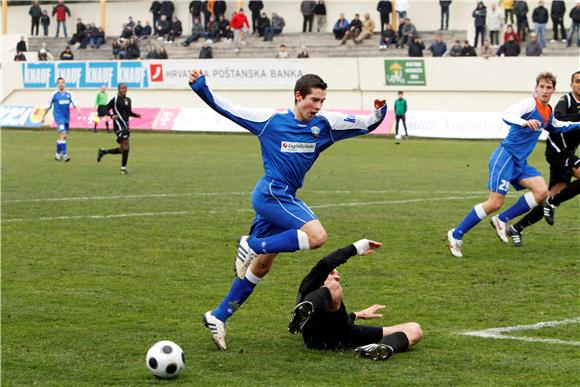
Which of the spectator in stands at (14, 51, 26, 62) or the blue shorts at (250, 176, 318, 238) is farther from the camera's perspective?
the spectator in stands at (14, 51, 26, 62)

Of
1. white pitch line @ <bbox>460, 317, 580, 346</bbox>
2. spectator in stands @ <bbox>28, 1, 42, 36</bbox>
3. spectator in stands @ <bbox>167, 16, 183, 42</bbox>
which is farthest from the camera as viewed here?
spectator in stands @ <bbox>28, 1, 42, 36</bbox>

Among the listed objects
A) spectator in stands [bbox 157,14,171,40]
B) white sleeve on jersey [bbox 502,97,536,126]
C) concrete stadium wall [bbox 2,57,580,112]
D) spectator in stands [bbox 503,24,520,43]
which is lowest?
concrete stadium wall [bbox 2,57,580,112]

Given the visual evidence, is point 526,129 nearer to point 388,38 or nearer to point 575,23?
point 575,23

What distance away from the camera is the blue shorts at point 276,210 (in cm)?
838

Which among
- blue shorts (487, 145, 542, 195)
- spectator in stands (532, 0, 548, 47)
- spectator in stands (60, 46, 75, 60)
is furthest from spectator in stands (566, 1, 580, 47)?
blue shorts (487, 145, 542, 195)

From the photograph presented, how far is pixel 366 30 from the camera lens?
45.6 metres

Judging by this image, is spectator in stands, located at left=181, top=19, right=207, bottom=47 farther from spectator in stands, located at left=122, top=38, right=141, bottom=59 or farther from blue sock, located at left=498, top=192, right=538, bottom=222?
blue sock, located at left=498, top=192, right=538, bottom=222

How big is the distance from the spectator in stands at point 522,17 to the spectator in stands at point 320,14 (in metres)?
9.59

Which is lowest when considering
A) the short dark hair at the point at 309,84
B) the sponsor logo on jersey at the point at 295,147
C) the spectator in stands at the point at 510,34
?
the sponsor logo on jersey at the point at 295,147

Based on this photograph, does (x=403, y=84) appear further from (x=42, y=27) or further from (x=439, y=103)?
(x=42, y=27)

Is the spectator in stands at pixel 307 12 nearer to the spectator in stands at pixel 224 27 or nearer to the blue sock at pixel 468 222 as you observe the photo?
the spectator in stands at pixel 224 27

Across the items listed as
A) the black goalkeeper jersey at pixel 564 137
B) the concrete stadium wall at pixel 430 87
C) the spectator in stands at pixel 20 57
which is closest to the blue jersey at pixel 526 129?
the black goalkeeper jersey at pixel 564 137

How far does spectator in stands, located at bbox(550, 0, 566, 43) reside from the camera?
1603 inches

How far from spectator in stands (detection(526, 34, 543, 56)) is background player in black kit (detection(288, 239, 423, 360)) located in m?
32.9
